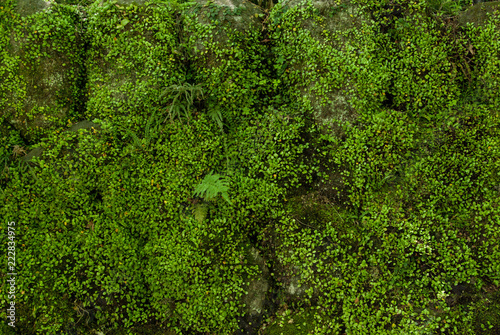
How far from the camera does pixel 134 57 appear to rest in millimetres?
5898

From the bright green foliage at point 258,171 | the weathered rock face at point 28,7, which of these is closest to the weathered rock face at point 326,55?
the bright green foliage at point 258,171

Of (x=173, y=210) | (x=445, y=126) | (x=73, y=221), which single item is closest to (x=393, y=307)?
(x=445, y=126)

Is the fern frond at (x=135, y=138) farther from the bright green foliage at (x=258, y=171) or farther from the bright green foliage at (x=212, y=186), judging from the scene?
the bright green foliage at (x=212, y=186)

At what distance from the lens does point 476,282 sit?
5125 mm

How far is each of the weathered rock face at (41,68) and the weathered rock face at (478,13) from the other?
811cm

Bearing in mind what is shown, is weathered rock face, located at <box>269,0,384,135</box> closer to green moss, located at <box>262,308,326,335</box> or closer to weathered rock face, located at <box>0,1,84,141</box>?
green moss, located at <box>262,308,326,335</box>

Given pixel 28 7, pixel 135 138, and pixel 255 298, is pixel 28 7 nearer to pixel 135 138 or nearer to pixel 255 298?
pixel 135 138

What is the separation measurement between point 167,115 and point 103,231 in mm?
2710

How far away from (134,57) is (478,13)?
710 centimetres

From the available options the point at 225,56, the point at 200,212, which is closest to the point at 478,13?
the point at 225,56

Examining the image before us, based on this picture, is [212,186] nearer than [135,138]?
Yes

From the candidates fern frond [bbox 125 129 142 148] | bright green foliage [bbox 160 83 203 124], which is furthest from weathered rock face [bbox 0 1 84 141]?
bright green foliage [bbox 160 83 203 124]

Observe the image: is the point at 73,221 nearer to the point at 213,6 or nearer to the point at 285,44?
the point at 213,6

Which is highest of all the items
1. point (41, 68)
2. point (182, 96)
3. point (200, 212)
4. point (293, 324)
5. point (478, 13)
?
point (478, 13)
